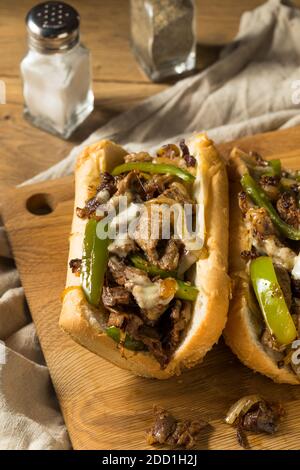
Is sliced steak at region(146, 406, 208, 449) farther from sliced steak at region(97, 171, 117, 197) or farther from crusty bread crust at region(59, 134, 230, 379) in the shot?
sliced steak at region(97, 171, 117, 197)

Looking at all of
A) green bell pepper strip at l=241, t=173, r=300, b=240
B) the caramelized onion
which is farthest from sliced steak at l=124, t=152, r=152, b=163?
the caramelized onion

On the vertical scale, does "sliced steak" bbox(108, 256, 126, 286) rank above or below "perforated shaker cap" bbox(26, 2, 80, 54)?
below

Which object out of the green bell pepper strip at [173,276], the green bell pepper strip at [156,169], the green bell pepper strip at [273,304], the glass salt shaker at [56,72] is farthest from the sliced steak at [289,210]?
the glass salt shaker at [56,72]

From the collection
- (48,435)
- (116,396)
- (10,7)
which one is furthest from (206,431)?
(10,7)

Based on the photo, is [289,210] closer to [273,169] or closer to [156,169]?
[273,169]

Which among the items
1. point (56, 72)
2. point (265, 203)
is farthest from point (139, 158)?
point (56, 72)

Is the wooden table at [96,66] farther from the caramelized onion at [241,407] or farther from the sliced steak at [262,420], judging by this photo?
the sliced steak at [262,420]
